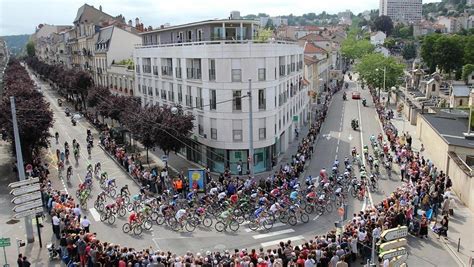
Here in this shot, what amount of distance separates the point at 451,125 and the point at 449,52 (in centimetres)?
7203

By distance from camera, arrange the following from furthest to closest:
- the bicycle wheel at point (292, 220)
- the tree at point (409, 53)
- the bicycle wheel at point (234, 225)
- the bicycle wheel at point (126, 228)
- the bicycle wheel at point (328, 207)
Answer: the tree at point (409, 53) → the bicycle wheel at point (328, 207) → the bicycle wheel at point (292, 220) → the bicycle wheel at point (234, 225) → the bicycle wheel at point (126, 228)

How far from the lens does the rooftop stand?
1338 inches

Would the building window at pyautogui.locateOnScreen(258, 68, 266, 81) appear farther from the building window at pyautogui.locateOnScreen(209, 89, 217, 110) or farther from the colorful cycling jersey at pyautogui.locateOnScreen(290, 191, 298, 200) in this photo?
the colorful cycling jersey at pyautogui.locateOnScreen(290, 191, 298, 200)

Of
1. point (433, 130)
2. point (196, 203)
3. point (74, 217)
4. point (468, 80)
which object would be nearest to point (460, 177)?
point (433, 130)

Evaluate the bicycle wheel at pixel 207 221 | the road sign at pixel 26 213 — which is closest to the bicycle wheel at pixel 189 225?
the bicycle wheel at pixel 207 221

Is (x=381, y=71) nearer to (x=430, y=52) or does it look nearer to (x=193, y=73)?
(x=430, y=52)

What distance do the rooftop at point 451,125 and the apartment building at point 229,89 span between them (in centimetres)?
1317

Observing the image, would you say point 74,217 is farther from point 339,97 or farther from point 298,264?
point 339,97

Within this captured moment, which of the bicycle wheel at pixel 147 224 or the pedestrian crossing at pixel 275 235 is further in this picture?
the bicycle wheel at pixel 147 224

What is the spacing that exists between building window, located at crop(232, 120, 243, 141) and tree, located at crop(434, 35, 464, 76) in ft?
276

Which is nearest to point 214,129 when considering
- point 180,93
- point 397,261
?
point 180,93

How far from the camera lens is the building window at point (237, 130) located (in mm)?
35191

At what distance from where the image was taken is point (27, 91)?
149 ft

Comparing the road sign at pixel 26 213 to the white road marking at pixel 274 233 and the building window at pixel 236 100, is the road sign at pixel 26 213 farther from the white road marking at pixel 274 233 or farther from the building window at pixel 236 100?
the building window at pixel 236 100
